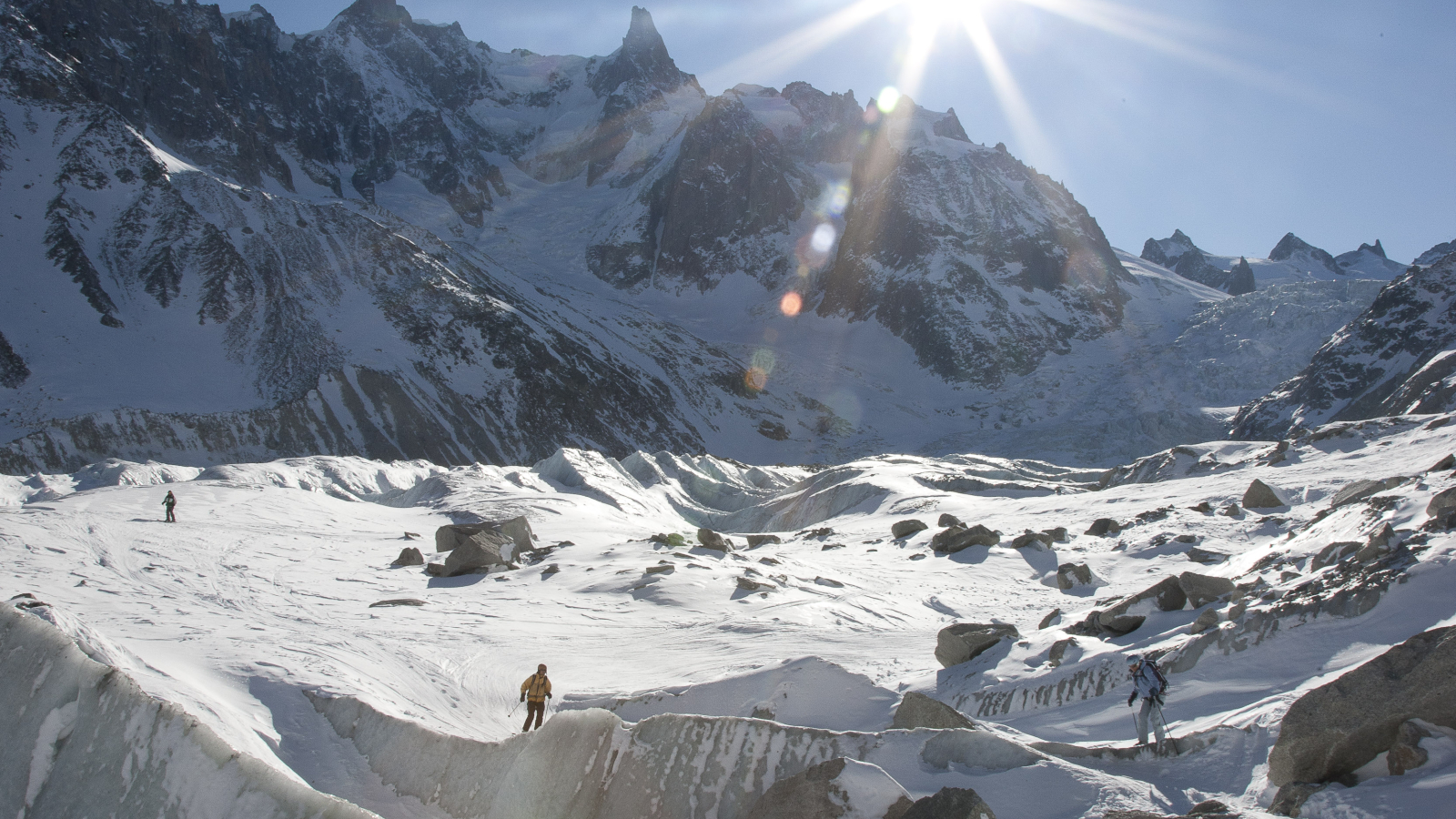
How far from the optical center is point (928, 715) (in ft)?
30.5

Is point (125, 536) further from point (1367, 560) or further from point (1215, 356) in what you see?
point (1215, 356)

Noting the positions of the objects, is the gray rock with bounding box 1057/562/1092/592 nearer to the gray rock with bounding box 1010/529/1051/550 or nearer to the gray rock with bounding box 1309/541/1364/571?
the gray rock with bounding box 1010/529/1051/550

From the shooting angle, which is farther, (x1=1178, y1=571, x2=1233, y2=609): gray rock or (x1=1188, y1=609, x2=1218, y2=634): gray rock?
(x1=1178, y1=571, x2=1233, y2=609): gray rock

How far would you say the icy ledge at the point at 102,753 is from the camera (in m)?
6.91

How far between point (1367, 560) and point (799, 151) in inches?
6771

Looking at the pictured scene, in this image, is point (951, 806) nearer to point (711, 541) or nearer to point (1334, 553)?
point (1334, 553)

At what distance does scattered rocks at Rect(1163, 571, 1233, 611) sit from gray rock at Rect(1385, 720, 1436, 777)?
6357mm

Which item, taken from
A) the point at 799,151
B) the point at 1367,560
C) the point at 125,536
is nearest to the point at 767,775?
the point at 1367,560

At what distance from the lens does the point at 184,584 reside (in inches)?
688

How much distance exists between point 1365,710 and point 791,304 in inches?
5121

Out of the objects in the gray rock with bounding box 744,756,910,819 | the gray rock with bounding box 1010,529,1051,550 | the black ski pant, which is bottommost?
the black ski pant

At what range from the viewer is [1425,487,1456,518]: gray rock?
11.7 metres

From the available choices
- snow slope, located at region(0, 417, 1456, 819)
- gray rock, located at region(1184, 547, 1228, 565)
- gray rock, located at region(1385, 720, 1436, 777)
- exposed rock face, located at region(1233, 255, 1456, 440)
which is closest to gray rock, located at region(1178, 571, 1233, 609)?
snow slope, located at region(0, 417, 1456, 819)

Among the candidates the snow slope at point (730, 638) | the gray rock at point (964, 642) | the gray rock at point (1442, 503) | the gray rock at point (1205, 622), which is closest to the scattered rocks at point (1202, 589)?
the snow slope at point (730, 638)
